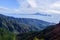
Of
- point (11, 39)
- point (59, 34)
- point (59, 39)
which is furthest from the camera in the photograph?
point (59, 34)

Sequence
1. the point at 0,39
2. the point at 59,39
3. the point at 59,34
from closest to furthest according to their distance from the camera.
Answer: the point at 0,39 < the point at 59,39 < the point at 59,34

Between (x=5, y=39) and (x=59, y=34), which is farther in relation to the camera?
(x=59, y=34)

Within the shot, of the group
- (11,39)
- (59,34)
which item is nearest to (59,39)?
(59,34)

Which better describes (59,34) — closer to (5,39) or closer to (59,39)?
(59,39)

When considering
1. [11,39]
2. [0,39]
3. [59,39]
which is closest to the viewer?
[0,39]

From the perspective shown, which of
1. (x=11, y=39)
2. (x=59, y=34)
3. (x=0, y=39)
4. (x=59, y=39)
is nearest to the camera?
(x=0, y=39)

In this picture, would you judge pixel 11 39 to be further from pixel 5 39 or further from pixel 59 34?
pixel 59 34

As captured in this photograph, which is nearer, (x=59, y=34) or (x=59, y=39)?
(x=59, y=39)

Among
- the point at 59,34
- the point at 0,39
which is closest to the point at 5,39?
the point at 0,39
